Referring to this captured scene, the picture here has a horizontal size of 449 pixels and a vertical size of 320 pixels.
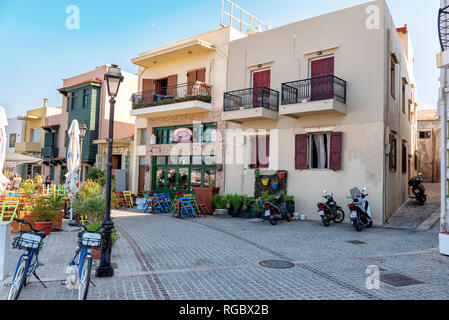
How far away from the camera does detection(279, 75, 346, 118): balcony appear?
41.1ft

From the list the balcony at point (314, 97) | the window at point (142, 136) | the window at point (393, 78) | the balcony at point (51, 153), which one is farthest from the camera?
the balcony at point (51, 153)

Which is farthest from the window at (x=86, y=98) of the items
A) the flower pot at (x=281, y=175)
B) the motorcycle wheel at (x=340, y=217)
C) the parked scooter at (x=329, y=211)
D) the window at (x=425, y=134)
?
the window at (x=425, y=134)

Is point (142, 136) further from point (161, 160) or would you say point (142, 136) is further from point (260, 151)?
point (260, 151)

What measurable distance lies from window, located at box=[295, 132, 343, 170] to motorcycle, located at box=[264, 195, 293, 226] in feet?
5.86

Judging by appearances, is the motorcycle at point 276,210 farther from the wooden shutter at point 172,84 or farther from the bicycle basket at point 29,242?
the wooden shutter at point 172,84

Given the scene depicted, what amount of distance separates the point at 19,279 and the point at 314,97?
1138cm

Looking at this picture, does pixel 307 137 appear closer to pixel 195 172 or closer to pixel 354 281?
pixel 195 172

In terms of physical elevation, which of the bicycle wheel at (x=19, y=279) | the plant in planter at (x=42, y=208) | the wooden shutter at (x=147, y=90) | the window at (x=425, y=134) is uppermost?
the wooden shutter at (x=147, y=90)

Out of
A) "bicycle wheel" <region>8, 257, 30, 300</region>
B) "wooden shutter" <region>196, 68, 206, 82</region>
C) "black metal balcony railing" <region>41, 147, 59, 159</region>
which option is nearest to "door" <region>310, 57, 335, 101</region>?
"wooden shutter" <region>196, 68, 206, 82</region>

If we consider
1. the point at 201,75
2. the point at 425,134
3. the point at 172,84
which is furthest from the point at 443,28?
the point at 425,134

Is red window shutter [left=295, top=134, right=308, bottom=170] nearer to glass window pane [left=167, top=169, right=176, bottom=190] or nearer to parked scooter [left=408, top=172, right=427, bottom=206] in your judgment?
parked scooter [left=408, top=172, right=427, bottom=206]

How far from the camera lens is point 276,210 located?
12.3 metres

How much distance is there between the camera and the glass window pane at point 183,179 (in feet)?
59.2
